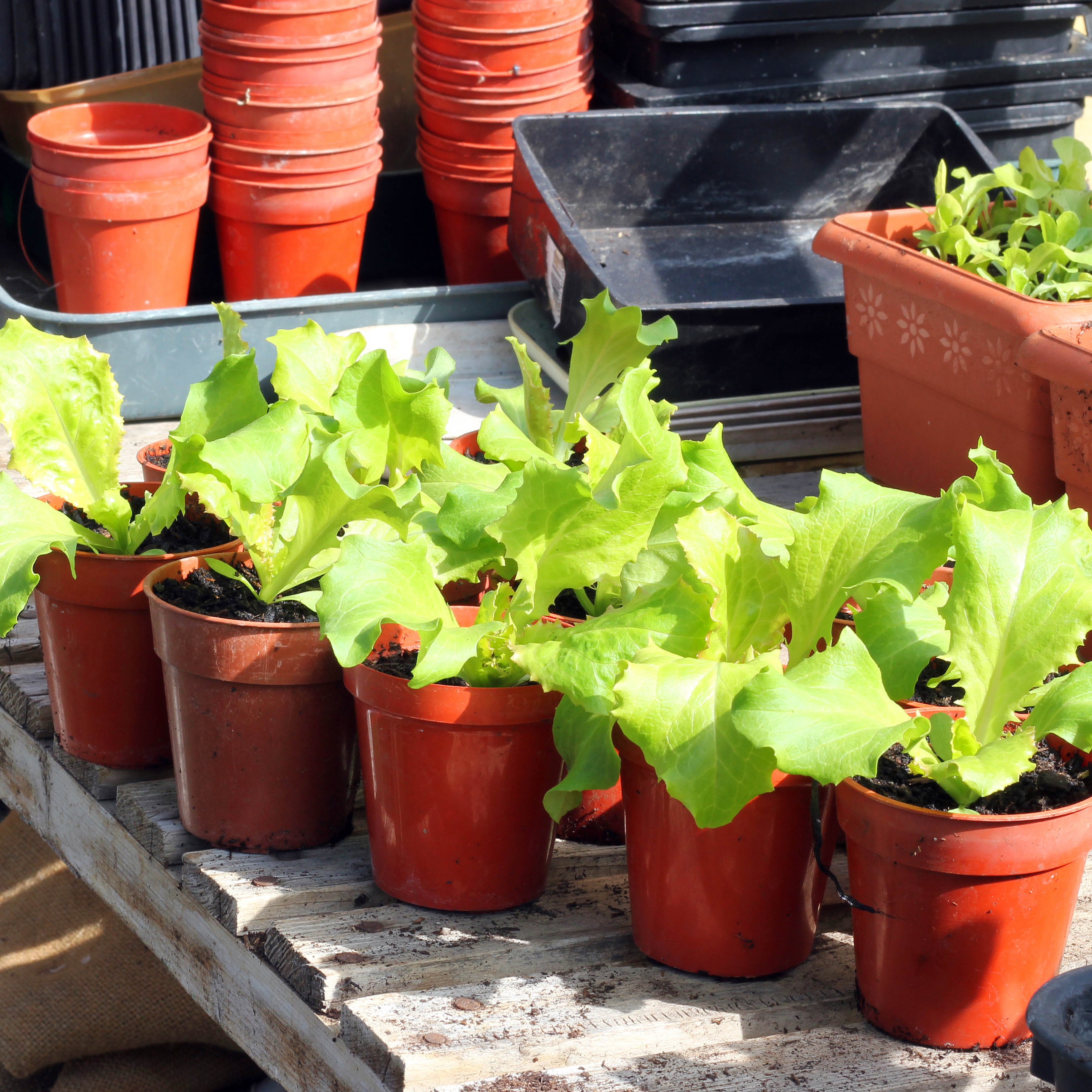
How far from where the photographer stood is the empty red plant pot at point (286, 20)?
2.03 metres

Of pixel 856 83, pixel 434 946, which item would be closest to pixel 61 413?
pixel 434 946

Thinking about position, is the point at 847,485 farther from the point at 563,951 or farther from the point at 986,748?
the point at 563,951

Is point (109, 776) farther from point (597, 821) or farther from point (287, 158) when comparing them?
point (287, 158)

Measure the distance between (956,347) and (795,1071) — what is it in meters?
0.95

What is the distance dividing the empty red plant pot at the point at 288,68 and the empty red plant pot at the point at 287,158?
0.10m

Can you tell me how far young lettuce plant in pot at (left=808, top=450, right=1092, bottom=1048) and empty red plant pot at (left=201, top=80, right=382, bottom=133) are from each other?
1.56 m

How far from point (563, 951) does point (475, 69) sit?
5.57ft

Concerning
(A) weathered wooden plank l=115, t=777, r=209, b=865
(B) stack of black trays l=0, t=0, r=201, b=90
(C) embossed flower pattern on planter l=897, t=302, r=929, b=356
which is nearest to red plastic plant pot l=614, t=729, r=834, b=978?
(A) weathered wooden plank l=115, t=777, r=209, b=865

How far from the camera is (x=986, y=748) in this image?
76 cm

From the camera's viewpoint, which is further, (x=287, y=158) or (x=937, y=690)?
(x=287, y=158)

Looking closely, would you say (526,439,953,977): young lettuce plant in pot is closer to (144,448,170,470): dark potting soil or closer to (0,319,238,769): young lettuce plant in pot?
(0,319,238,769): young lettuce plant in pot

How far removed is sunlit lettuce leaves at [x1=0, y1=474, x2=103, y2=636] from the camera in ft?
3.04

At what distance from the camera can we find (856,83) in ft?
7.78

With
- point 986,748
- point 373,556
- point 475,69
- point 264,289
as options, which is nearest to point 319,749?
point 373,556
